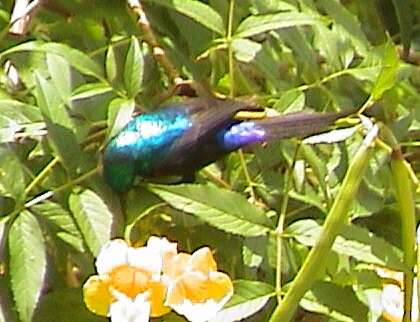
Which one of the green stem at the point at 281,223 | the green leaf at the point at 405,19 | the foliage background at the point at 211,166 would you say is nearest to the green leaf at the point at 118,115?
the foliage background at the point at 211,166

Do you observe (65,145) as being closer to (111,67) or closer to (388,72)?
(111,67)

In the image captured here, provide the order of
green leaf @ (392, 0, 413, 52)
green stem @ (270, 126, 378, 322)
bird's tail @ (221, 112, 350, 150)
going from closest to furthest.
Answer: green stem @ (270, 126, 378, 322) → bird's tail @ (221, 112, 350, 150) → green leaf @ (392, 0, 413, 52)

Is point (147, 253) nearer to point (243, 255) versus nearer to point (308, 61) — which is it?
point (243, 255)

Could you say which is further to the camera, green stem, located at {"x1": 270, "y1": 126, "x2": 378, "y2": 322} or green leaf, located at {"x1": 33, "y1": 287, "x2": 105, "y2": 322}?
green leaf, located at {"x1": 33, "y1": 287, "x2": 105, "y2": 322}

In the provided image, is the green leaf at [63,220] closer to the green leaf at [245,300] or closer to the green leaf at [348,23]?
the green leaf at [245,300]

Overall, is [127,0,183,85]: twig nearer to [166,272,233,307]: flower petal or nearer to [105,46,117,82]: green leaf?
[105,46,117,82]: green leaf

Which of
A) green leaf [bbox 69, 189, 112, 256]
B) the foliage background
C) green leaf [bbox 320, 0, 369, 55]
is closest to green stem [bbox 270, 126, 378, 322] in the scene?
the foliage background

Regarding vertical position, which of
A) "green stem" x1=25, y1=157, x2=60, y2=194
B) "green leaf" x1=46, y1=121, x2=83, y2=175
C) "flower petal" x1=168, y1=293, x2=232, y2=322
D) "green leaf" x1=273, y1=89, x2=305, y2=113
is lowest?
"flower petal" x1=168, y1=293, x2=232, y2=322

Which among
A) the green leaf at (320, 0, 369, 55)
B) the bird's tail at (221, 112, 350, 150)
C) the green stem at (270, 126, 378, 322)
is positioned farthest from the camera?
the green leaf at (320, 0, 369, 55)
